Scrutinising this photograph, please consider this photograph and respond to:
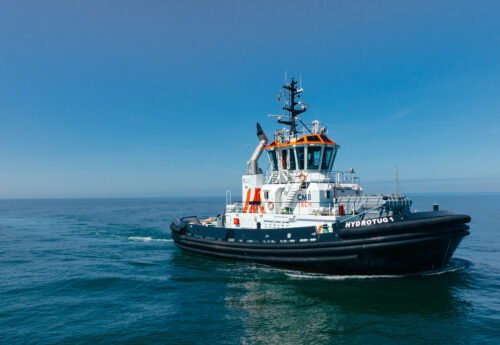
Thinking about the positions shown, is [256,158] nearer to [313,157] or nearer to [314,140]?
[313,157]

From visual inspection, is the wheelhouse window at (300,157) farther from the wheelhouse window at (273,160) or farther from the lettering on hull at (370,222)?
the lettering on hull at (370,222)

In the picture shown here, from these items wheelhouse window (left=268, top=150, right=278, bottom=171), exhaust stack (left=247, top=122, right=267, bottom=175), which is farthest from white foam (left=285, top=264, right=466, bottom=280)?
exhaust stack (left=247, top=122, right=267, bottom=175)

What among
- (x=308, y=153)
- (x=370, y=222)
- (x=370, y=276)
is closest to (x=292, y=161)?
(x=308, y=153)

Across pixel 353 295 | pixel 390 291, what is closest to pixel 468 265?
pixel 390 291

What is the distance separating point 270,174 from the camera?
17.9m

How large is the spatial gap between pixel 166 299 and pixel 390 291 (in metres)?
9.41

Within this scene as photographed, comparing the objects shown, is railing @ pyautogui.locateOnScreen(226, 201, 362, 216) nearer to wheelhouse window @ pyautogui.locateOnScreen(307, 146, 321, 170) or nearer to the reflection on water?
wheelhouse window @ pyautogui.locateOnScreen(307, 146, 321, 170)

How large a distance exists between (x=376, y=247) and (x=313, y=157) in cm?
595

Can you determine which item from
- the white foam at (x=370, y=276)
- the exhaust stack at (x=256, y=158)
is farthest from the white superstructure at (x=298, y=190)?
the white foam at (x=370, y=276)

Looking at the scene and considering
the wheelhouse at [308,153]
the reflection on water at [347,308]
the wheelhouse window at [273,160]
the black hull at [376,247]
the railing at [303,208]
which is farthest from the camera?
the wheelhouse window at [273,160]

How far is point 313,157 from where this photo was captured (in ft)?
53.1

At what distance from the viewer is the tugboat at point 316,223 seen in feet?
40.3

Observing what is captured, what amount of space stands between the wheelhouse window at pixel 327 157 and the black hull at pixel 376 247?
4.26 m

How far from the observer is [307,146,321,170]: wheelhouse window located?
16031 mm
